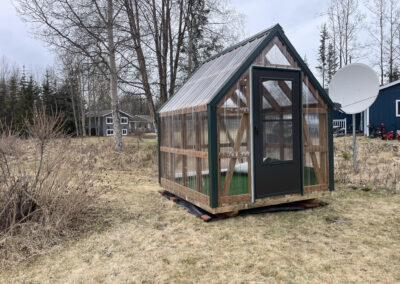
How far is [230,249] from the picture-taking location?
3.63 m

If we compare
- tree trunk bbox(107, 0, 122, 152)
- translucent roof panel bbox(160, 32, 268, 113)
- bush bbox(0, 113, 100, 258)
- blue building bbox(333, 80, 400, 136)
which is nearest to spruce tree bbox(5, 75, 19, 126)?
tree trunk bbox(107, 0, 122, 152)

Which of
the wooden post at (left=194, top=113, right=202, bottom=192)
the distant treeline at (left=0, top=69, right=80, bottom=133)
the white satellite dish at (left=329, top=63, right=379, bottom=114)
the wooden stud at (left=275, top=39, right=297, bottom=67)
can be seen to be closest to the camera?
the wooden post at (left=194, top=113, right=202, bottom=192)

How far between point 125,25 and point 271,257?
436 inches

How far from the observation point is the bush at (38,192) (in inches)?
150

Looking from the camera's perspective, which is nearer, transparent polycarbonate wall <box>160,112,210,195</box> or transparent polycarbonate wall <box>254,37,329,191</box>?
transparent polycarbonate wall <box>160,112,210,195</box>

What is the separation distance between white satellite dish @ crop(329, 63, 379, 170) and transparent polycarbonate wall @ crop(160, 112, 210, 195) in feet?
15.2

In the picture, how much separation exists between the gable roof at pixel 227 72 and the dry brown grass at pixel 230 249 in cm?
190

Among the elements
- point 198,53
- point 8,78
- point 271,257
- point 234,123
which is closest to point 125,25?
point 198,53

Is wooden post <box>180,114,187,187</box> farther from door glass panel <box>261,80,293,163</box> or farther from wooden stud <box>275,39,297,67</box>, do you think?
wooden stud <box>275,39,297,67</box>

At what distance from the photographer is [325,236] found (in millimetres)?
3988

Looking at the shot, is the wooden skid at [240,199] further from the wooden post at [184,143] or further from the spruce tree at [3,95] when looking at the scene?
the spruce tree at [3,95]

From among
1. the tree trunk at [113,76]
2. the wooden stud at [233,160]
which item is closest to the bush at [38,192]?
the wooden stud at [233,160]

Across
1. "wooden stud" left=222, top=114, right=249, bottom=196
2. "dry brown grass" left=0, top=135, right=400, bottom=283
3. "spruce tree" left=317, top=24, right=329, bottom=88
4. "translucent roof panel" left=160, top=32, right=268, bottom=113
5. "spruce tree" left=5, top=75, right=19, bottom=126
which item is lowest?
"dry brown grass" left=0, top=135, right=400, bottom=283

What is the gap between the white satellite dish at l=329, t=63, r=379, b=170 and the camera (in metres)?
7.45
